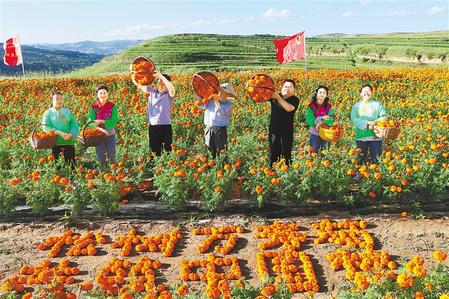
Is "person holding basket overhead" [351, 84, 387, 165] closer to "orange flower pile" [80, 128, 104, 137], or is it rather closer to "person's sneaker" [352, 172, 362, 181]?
"person's sneaker" [352, 172, 362, 181]

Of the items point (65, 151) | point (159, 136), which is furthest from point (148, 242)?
point (65, 151)

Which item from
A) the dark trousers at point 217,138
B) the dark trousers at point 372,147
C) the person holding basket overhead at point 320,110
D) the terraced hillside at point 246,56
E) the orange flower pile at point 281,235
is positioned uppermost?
the terraced hillside at point 246,56

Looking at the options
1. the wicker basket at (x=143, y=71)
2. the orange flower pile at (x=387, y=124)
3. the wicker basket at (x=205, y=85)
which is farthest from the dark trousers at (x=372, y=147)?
the wicker basket at (x=143, y=71)

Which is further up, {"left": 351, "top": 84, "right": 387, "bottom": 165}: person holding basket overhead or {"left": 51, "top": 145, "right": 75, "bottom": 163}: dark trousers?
{"left": 351, "top": 84, "right": 387, "bottom": 165}: person holding basket overhead

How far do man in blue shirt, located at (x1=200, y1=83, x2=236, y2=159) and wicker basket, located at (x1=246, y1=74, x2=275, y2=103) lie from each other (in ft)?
1.19

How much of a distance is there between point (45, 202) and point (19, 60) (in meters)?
10.6

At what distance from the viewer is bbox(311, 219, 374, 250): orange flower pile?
4367 mm

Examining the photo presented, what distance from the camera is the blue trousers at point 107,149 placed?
5.91 meters

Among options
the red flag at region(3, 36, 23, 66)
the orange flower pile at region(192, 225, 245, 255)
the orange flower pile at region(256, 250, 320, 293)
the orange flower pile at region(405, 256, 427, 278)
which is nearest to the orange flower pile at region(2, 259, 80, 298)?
the orange flower pile at region(192, 225, 245, 255)

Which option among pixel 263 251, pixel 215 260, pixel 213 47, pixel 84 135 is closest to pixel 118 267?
pixel 215 260

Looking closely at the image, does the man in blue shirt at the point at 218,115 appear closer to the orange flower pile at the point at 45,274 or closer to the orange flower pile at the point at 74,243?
the orange flower pile at the point at 74,243

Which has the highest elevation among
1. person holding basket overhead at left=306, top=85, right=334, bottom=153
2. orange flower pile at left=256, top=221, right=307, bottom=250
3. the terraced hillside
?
the terraced hillside

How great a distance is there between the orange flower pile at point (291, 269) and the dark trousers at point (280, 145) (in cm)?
182

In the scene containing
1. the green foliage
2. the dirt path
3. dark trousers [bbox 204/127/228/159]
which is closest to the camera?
the dirt path
